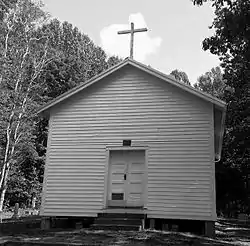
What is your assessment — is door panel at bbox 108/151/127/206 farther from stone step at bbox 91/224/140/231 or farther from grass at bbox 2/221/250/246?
grass at bbox 2/221/250/246

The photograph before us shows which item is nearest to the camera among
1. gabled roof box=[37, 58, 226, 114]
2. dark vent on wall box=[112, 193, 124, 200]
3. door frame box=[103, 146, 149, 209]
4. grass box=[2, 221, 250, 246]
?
grass box=[2, 221, 250, 246]

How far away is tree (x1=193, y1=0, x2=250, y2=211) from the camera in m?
10.0

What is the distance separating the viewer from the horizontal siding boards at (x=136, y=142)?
11.6 metres

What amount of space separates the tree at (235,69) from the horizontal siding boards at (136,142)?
238cm

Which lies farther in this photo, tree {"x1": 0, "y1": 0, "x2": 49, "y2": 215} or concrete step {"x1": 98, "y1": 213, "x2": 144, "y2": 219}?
tree {"x1": 0, "y1": 0, "x2": 49, "y2": 215}

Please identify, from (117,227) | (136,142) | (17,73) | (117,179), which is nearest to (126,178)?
(117,179)

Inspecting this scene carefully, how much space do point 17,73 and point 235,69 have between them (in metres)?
13.9

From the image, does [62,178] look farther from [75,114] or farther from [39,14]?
[39,14]

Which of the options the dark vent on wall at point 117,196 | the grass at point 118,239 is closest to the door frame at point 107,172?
the dark vent on wall at point 117,196

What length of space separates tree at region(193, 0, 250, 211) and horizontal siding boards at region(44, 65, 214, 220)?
93.7 inches

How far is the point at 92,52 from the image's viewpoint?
4050 centimetres

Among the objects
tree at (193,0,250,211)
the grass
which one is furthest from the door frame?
tree at (193,0,250,211)

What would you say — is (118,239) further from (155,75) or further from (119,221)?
(155,75)

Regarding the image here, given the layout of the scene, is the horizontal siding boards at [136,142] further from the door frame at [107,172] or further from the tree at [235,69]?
the tree at [235,69]
